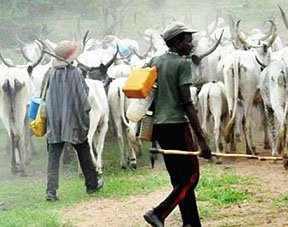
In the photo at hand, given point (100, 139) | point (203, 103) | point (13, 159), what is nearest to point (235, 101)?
point (203, 103)

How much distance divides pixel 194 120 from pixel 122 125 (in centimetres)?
578

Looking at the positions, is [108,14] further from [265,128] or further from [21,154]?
[21,154]

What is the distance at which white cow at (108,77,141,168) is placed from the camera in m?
13.5

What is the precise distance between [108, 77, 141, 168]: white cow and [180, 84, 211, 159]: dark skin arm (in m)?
5.18

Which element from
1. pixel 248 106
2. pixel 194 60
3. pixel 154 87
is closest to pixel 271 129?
pixel 248 106

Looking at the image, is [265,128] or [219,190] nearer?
[219,190]

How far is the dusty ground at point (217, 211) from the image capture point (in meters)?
9.05

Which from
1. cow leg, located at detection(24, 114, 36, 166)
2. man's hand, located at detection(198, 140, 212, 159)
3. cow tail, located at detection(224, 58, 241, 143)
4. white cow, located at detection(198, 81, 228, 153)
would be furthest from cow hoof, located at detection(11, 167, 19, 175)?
man's hand, located at detection(198, 140, 212, 159)

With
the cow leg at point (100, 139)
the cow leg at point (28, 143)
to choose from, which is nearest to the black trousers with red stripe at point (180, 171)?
the cow leg at point (100, 139)

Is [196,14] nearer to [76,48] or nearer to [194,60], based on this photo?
[194,60]

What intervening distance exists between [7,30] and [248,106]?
1621cm

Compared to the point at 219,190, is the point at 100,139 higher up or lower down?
higher up

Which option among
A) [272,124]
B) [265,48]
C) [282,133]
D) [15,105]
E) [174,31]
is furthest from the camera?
[265,48]

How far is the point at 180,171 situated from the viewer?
27.2 ft
